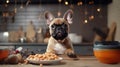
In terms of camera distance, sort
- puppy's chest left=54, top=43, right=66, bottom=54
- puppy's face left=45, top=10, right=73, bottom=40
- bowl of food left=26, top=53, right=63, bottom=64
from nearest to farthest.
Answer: bowl of food left=26, top=53, right=63, bottom=64 → puppy's chest left=54, top=43, right=66, bottom=54 → puppy's face left=45, top=10, right=73, bottom=40

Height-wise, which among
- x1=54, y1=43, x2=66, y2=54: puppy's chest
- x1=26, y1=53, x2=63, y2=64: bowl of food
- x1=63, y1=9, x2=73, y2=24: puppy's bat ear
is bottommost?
x1=54, y1=43, x2=66, y2=54: puppy's chest

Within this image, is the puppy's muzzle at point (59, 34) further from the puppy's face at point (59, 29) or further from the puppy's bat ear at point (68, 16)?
the puppy's bat ear at point (68, 16)

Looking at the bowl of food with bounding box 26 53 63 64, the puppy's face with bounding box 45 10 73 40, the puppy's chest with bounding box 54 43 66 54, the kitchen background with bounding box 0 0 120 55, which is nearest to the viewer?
the bowl of food with bounding box 26 53 63 64

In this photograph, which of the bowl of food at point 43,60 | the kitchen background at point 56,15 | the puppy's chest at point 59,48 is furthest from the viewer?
the kitchen background at point 56,15

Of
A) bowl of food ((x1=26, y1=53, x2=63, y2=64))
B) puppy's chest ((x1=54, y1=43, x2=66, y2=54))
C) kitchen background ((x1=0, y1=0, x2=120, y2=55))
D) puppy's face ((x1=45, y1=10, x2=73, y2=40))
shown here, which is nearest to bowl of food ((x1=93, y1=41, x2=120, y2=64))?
bowl of food ((x1=26, y1=53, x2=63, y2=64))

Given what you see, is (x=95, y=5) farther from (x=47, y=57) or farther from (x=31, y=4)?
(x=47, y=57)

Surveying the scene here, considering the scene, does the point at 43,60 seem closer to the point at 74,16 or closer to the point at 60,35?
the point at 60,35

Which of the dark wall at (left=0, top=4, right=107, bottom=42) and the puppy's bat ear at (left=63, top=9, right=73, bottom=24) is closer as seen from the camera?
the puppy's bat ear at (left=63, top=9, right=73, bottom=24)

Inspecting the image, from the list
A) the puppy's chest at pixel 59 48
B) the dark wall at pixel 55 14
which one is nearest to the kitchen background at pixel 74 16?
the dark wall at pixel 55 14

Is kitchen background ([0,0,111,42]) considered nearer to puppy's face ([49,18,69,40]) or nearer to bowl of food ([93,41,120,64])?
puppy's face ([49,18,69,40])
